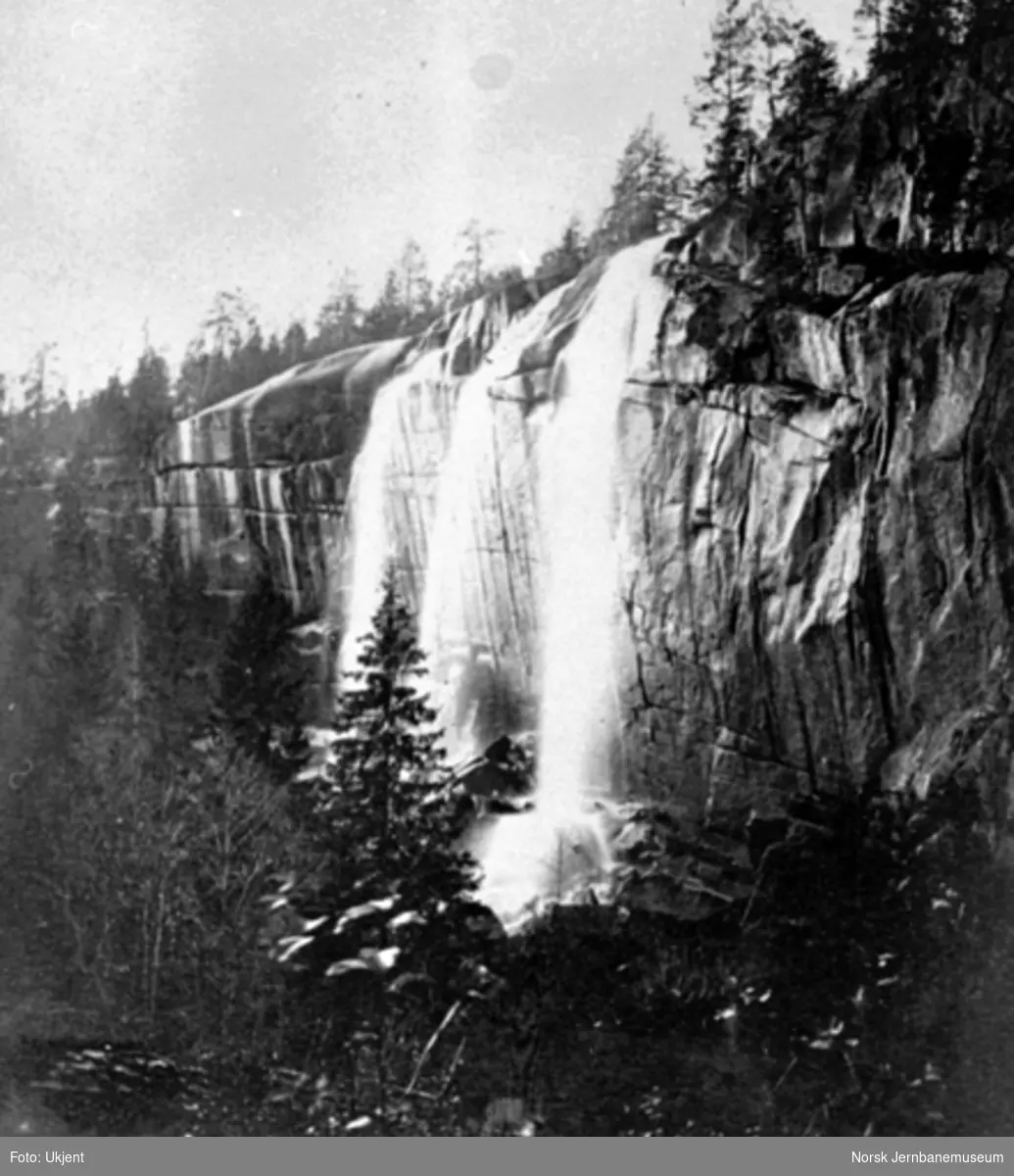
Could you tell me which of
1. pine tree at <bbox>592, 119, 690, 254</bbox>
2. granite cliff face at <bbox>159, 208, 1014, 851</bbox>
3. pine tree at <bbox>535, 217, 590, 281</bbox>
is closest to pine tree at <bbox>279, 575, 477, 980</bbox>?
granite cliff face at <bbox>159, 208, 1014, 851</bbox>

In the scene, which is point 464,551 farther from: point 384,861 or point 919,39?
point 919,39

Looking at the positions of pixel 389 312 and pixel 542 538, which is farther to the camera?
pixel 389 312

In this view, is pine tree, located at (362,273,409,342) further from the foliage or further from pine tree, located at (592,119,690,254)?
the foliage

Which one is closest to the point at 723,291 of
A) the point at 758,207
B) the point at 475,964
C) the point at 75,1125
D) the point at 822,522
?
the point at 758,207

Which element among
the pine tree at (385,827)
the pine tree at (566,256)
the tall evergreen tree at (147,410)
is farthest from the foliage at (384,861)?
the pine tree at (566,256)

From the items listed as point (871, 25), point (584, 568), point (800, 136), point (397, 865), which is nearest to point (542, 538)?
point (584, 568)

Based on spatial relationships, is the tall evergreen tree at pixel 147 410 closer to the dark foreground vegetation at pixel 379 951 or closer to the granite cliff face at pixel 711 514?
the granite cliff face at pixel 711 514
